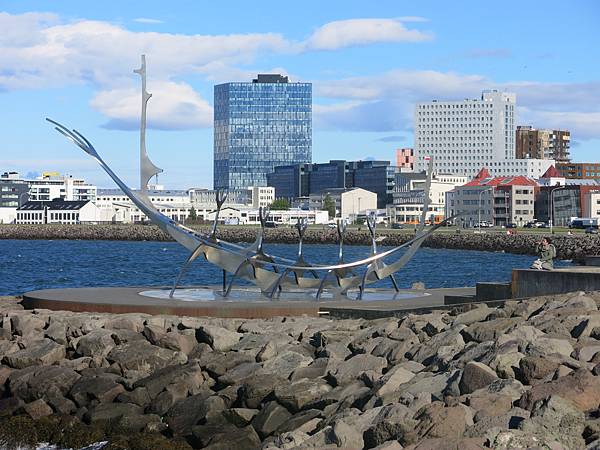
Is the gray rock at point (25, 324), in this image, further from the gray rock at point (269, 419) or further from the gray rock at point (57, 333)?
the gray rock at point (269, 419)

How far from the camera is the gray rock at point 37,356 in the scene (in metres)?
20.1

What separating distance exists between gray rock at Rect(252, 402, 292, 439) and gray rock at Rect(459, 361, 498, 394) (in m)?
2.77

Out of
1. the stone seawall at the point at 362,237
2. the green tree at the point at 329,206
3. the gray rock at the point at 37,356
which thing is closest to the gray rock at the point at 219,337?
the gray rock at the point at 37,356

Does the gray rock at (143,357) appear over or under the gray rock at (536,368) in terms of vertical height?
under

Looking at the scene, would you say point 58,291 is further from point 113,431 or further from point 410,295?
point 113,431

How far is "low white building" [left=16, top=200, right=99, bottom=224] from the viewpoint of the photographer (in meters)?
166

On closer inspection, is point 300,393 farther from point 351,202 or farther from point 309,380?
point 351,202

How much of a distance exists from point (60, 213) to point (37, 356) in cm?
14899

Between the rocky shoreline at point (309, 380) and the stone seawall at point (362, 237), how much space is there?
47.3 m

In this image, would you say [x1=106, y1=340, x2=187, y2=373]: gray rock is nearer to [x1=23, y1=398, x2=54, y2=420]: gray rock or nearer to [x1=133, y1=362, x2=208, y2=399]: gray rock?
[x1=133, y1=362, x2=208, y2=399]: gray rock

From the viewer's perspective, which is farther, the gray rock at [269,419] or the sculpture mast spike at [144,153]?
the sculpture mast spike at [144,153]

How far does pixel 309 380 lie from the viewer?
1680 cm

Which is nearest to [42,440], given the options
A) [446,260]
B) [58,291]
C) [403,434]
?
[403,434]

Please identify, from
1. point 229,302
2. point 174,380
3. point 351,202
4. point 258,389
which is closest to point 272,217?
point 351,202
